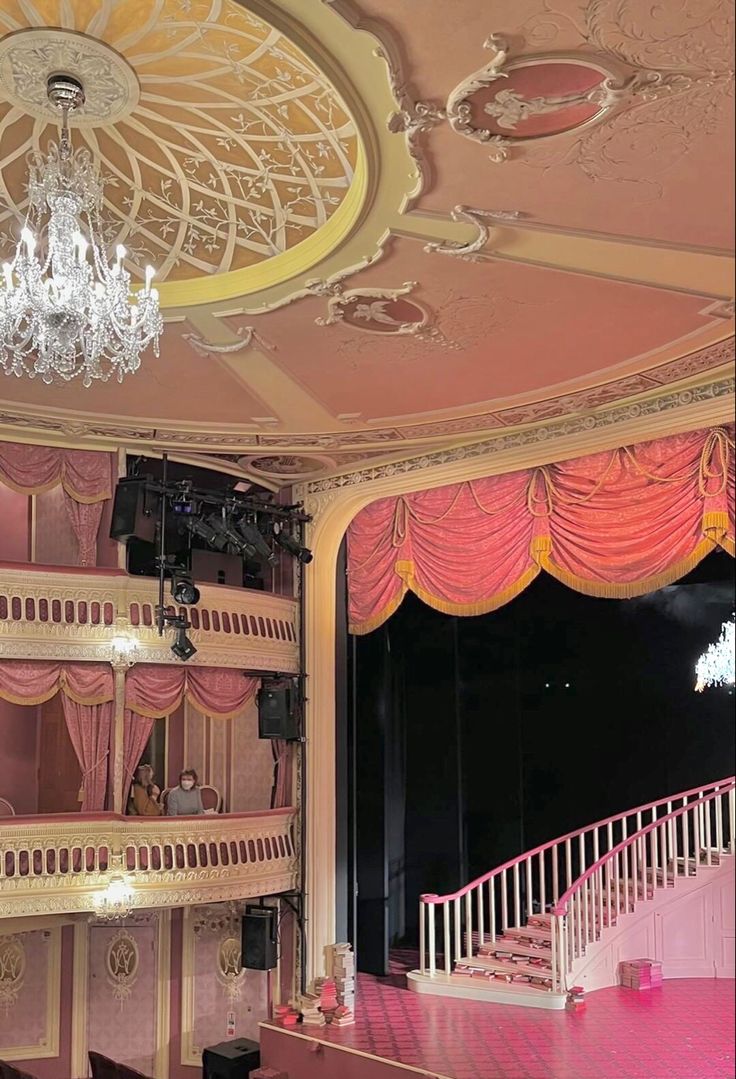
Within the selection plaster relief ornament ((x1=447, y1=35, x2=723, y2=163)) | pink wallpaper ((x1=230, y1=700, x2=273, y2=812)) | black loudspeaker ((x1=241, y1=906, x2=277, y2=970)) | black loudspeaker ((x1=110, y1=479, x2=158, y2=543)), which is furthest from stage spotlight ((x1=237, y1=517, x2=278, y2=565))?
plaster relief ornament ((x1=447, y1=35, x2=723, y2=163))

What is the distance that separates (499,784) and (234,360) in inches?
293

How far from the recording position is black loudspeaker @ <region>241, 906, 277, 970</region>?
1033 centimetres

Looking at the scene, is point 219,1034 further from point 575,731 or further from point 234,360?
point 234,360

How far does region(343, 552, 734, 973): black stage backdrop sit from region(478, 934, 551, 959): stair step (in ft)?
5.20

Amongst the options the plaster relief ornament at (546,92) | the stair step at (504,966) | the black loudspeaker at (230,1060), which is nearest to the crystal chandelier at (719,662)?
the stair step at (504,966)

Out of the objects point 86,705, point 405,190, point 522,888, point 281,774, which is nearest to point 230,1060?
point 281,774

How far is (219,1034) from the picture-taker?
34.7ft

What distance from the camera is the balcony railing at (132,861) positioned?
28.9 feet

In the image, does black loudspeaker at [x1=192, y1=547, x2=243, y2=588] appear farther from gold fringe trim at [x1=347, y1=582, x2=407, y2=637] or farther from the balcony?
gold fringe trim at [x1=347, y1=582, x2=407, y2=637]

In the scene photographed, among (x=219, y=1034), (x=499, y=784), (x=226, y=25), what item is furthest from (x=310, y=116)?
(x=499, y=784)

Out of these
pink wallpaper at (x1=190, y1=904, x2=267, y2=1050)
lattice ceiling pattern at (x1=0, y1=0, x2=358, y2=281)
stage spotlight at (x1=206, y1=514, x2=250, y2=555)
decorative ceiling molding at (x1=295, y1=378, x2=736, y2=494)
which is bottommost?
pink wallpaper at (x1=190, y1=904, x2=267, y2=1050)

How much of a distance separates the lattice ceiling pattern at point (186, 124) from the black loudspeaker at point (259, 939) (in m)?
6.64

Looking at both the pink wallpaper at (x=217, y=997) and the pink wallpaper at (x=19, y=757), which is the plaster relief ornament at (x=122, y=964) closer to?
the pink wallpaper at (x=217, y=997)

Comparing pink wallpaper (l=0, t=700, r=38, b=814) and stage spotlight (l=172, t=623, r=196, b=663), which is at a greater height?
stage spotlight (l=172, t=623, r=196, b=663)
